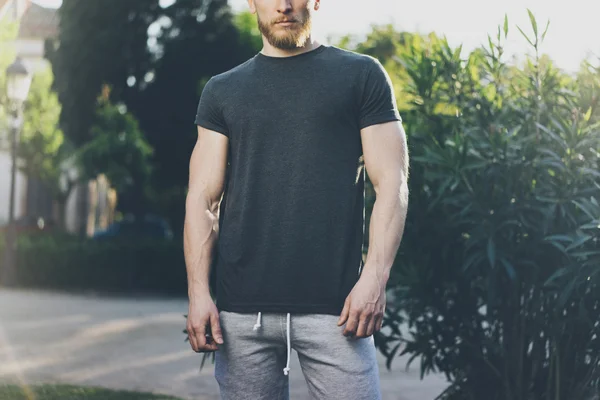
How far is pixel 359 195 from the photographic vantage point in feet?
9.25

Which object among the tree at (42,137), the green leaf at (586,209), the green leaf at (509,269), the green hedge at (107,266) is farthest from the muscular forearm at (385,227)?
the tree at (42,137)

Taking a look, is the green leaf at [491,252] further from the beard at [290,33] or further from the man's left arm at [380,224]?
the beard at [290,33]

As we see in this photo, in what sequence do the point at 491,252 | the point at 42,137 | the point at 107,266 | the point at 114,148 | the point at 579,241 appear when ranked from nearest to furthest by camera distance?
the point at 579,241, the point at 491,252, the point at 107,266, the point at 114,148, the point at 42,137

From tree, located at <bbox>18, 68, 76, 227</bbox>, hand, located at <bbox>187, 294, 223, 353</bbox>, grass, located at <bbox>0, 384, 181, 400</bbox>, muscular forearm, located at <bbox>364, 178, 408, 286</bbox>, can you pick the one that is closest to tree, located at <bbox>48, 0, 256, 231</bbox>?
tree, located at <bbox>18, 68, 76, 227</bbox>

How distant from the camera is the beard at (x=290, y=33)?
283 centimetres

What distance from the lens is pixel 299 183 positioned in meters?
2.76

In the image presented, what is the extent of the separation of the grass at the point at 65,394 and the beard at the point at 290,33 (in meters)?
4.57

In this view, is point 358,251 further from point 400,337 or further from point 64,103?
point 64,103

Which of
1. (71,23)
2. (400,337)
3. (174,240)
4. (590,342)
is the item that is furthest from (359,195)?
(71,23)

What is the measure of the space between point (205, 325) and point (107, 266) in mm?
17078

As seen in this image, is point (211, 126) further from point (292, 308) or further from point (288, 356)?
point (288, 356)

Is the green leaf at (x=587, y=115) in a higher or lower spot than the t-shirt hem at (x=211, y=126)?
higher

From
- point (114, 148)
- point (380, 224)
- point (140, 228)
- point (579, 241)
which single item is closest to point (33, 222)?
point (140, 228)

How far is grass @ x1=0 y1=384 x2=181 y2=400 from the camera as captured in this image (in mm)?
6879
